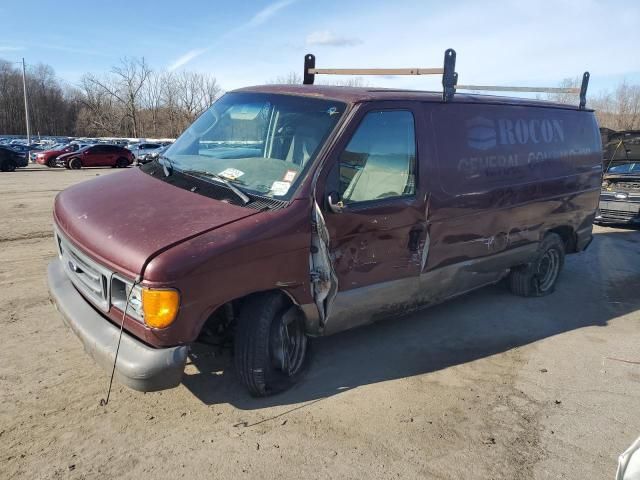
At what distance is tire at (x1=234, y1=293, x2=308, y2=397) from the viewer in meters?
3.26

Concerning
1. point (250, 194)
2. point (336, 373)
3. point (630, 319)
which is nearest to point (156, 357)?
point (250, 194)

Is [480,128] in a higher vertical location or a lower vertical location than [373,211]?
higher

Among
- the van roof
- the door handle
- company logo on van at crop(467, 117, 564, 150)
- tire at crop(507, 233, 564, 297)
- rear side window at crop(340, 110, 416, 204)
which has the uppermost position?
the van roof

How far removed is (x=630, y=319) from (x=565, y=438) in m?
2.90

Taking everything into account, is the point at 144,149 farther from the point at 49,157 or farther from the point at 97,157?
the point at 49,157

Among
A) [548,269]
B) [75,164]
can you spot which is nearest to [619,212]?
[548,269]

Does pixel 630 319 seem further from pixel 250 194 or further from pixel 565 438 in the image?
pixel 250 194

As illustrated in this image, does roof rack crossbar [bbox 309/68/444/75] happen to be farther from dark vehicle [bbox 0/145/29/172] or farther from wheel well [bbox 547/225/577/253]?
dark vehicle [bbox 0/145/29/172]

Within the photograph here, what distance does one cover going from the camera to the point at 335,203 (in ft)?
11.3

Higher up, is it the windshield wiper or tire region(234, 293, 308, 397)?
the windshield wiper

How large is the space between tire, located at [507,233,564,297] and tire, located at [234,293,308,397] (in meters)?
3.40

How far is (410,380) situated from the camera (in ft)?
12.8

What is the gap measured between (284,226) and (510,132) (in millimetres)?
2997

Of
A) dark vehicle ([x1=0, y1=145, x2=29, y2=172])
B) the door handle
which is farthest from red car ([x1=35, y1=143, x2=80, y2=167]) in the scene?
the door handle
